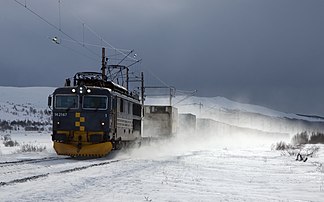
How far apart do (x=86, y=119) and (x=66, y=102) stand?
1442mm

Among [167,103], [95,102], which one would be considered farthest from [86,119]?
[167,103]

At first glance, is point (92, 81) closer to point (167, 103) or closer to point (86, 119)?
point (86, 119)

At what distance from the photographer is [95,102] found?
21969mm

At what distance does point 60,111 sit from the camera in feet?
71.9

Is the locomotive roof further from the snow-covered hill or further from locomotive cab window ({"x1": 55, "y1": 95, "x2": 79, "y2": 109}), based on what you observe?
the snow-covered hill

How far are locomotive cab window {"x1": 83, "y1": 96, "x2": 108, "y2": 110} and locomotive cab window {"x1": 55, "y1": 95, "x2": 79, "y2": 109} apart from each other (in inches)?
18.2

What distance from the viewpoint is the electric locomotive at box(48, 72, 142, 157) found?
21156mm

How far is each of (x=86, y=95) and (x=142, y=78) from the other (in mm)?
27516

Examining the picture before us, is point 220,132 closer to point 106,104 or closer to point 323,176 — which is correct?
point 106,104

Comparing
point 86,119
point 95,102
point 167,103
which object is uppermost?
point 167,103

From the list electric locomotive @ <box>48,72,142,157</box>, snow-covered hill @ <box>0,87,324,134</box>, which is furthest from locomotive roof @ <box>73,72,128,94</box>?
snow-covered hill @ <box>0,87,324,134</box>

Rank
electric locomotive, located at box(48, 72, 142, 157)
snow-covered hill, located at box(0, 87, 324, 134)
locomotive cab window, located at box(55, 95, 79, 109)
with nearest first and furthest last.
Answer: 1. electric locomotive, located at box(48, 72, 142, 157)
2. locomotive cab window, located at box(55, 95, 79, 109)
3. snow-covered hill, located at box(0, 87, 324, 134)

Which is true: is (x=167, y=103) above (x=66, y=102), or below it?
above

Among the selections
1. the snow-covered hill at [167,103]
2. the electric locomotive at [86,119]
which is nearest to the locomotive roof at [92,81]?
the electric locomotive at [86,119]
